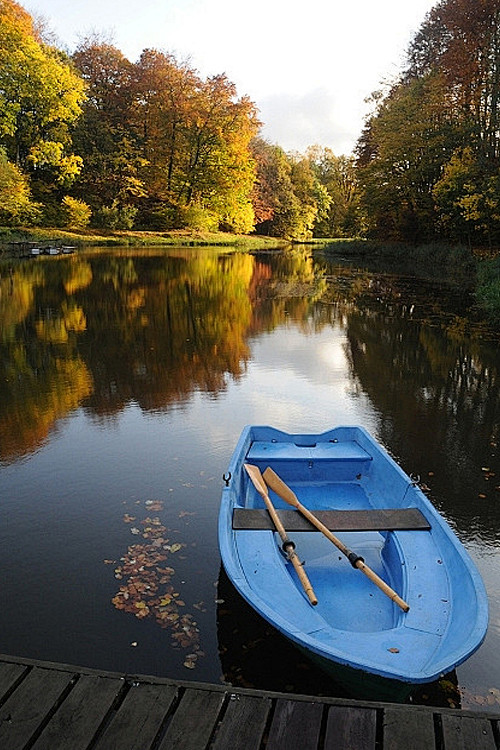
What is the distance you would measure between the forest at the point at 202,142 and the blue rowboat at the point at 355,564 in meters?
17.8

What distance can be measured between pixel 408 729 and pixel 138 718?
128 centimetres

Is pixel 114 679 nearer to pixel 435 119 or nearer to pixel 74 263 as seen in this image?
pixel 74 263

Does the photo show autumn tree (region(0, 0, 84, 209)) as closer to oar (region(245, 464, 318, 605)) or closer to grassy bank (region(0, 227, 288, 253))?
grassy bank (region(0, 227, 288, 253))

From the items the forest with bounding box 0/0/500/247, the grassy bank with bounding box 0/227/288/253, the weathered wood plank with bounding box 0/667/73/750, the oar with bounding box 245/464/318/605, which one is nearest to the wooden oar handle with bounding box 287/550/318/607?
→ the oar with bounding box 245/464/318/605

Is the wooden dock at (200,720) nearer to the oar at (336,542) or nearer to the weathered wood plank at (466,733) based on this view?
the weathered wood plank at (466,733)

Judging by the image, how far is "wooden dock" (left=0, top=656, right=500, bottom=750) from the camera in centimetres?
265

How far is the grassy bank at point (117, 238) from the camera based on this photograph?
1430 inches

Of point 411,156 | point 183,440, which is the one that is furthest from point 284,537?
point 411,156

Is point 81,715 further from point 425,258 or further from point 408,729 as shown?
point 425,258

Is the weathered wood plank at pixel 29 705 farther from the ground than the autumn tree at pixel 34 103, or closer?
closer

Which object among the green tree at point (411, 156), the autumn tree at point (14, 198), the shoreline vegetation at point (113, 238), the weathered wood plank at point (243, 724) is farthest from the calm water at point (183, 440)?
the shoreline vegetation at point (113, 238)

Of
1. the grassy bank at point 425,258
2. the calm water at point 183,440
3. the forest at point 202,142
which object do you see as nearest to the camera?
the calm water at point 183,440

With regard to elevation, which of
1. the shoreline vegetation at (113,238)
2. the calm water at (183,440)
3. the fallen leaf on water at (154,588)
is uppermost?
the shoreline vegetation at (113,238)

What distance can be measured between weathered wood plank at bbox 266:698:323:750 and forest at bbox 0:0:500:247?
2069cm
